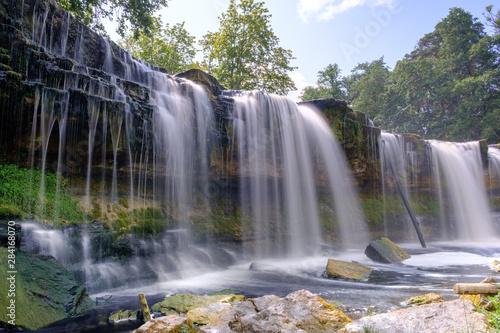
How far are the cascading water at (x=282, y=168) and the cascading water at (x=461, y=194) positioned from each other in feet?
28.3

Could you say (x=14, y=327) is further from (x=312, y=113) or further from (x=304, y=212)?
(x=312, y=113)

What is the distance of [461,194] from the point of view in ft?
63.0

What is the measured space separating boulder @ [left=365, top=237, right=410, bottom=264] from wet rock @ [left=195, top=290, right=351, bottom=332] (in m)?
7.35

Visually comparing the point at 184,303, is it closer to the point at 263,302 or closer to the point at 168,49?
the point at 263,302

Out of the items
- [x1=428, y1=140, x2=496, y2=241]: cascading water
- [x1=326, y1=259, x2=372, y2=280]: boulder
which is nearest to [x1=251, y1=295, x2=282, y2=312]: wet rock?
[x1=326, y1=259, x2=372, y2=280]: boulder

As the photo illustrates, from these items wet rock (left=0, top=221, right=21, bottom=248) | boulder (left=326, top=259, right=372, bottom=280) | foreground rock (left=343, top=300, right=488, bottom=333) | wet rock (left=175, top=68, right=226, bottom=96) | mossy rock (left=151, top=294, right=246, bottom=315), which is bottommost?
boulder (left=326, top=259, right=372, bottom=280)

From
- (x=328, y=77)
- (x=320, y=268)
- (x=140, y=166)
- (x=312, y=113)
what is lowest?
(x=320, y=268)

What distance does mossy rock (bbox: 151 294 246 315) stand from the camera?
5.25 m

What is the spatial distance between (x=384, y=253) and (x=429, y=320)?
8.00 metres

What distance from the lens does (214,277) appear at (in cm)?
877

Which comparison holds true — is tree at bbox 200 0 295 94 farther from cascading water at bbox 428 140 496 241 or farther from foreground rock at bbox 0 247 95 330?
foreground rock at bbox 0 247 95 330

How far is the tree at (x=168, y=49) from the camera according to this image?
25.5m

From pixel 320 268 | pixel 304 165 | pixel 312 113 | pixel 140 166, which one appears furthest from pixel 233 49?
pixel 320 268

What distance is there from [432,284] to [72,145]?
9.87 metres
